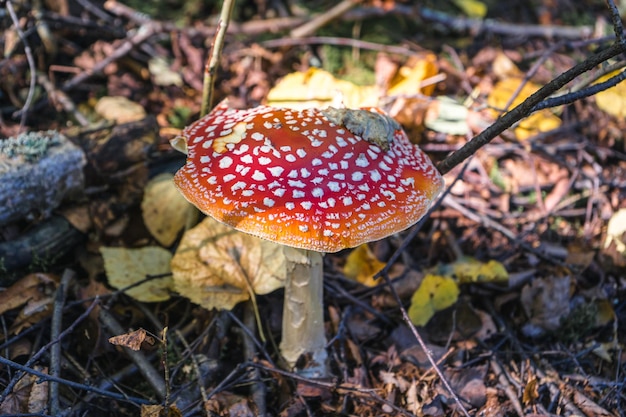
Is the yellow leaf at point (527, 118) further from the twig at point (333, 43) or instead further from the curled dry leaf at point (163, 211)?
the curled dry leaf at point (163, 211)

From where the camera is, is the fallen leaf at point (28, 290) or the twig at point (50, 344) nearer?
the twig at point (50, 344)

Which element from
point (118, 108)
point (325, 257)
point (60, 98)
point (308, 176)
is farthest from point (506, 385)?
point (60, 98)

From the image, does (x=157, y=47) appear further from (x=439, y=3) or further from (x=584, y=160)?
(x=584, y=160)

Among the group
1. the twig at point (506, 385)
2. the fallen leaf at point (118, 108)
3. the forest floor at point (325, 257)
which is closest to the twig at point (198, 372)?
the forest floor at point (325, 257)

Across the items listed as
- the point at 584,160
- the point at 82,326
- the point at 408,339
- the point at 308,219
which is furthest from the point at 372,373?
the point at 584,160

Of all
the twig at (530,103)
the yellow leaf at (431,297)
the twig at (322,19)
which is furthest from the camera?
the twig at (322,19)
